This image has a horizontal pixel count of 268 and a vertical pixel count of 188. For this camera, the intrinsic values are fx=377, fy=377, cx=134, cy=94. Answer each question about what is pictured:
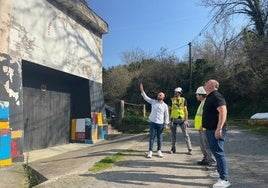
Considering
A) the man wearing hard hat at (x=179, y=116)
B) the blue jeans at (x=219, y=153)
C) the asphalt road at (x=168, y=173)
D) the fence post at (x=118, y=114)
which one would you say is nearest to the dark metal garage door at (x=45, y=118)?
the asphalt road at (x=168, y=173)

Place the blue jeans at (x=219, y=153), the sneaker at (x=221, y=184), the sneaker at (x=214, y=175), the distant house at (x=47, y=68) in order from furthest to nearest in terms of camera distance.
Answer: the distant house at (x=47, y=68) < the sneaker at (x=214, y=175) < the blue jeans at (x=219, y=153) < the sneaker at (x=221, y=184)

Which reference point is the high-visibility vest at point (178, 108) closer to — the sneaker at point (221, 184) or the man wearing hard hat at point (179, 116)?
the man wearing hard hat at point (179, 116)

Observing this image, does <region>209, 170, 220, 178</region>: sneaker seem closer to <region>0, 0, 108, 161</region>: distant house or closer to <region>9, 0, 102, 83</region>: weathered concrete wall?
<region>0, 0, 108, 161</region>: distant house

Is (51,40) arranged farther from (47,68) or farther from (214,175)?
(214,175)

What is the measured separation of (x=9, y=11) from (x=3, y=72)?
167 cm

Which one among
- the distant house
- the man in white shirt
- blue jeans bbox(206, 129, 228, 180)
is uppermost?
the distant house

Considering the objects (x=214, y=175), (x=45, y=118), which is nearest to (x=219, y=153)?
(x=214, y=175)

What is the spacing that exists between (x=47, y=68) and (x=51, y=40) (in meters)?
0.96

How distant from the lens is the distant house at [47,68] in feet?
32.5

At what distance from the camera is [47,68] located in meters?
12.5

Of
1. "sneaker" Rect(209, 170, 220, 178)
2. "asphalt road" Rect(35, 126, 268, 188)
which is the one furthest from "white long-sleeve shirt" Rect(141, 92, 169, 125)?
"sneaker" Rect(209, 170, 220, 178)

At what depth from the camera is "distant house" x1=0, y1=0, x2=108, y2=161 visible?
9.91 m

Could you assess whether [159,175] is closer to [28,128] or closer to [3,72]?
[3,72]

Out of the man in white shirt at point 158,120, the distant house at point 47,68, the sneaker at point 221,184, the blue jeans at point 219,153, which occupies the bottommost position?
the sneaker at point 221,184
